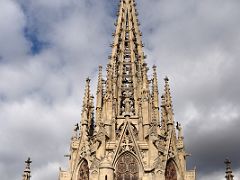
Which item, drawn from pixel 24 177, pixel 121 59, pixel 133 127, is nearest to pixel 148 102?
pixel 133 127

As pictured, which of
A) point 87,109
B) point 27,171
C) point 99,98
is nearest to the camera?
point 27,171

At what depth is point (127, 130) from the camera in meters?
37.3

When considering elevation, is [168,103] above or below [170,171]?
above

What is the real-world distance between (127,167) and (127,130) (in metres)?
3.36

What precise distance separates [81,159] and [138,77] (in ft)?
32.2

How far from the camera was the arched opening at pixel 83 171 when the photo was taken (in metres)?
35.8

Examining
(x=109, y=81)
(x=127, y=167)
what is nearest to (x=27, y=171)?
(x=127, y=167)

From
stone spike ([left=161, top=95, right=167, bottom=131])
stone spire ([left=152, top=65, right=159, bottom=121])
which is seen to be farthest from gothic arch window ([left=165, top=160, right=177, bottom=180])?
stone spire ([left=152, top=65, right=159, bottom=121])

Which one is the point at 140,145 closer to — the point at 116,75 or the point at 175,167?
the point at 175,167

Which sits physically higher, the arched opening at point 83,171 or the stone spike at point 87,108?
the stone spike at point 87,108

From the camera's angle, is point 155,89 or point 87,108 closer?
point 87,108

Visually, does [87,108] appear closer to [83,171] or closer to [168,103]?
[83,171]

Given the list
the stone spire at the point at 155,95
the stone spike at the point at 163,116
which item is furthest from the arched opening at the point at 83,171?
the stone spike at the point at 163,116

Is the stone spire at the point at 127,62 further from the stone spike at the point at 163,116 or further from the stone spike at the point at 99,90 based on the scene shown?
the stone spike at the point at 163,116
